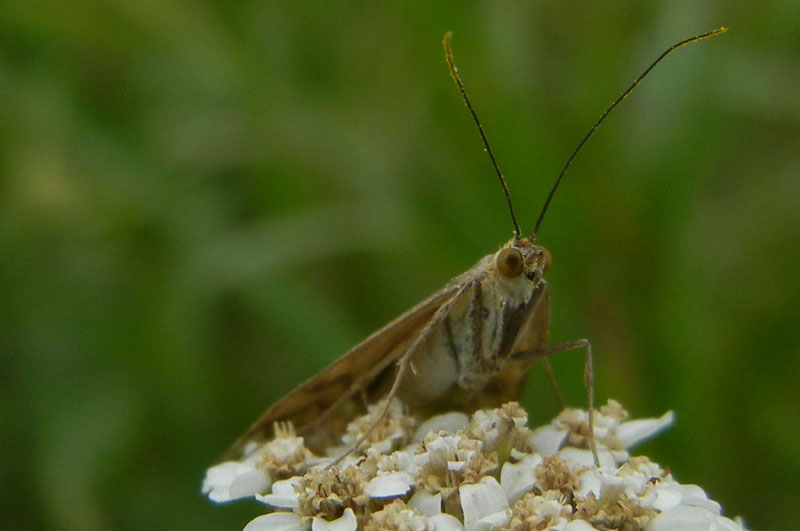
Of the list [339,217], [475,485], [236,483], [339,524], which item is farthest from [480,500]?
[339,217]

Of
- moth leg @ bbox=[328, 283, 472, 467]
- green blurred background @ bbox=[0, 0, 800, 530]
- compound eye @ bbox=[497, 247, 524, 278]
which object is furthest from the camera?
green blurred background @ bbox=[0, 0, 800, 530]

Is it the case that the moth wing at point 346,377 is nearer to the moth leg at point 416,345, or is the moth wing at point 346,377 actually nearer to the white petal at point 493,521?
the moth leg at point 416,345

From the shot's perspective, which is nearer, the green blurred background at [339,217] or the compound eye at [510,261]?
the compound eye at [510,261]

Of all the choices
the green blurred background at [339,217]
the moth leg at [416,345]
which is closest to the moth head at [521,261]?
the moth leg at [416,345]

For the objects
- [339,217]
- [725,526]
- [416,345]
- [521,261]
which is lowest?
[725,526]

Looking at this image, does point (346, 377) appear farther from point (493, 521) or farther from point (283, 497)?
point (493, 521)

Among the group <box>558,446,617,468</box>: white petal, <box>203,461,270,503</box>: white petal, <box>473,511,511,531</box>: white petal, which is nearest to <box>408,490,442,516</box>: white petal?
<box>473,511,511,531</box>: white petal

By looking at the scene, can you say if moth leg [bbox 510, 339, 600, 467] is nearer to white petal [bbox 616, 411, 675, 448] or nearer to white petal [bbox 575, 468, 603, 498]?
white petal [bbox 616, 411, 675, 448]
